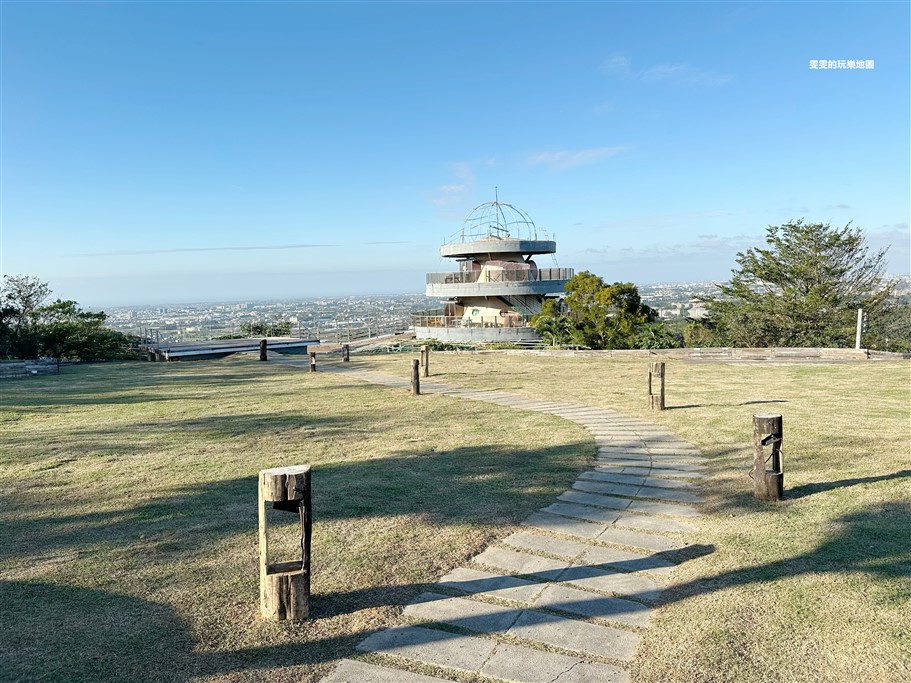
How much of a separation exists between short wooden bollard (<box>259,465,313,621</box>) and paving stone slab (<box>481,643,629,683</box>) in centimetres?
118

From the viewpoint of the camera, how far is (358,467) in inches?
261

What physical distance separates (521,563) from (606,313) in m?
20.4

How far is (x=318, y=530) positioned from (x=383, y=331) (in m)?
32.8

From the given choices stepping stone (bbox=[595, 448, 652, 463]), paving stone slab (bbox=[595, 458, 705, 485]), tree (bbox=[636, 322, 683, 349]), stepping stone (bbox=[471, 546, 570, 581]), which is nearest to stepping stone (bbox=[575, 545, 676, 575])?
stepping stone (bbox=[471, 546, 570, 581])

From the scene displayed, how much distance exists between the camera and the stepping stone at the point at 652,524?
4.78 m

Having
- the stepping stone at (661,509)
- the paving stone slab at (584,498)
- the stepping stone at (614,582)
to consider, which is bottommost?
the stepping stone at (614,582)

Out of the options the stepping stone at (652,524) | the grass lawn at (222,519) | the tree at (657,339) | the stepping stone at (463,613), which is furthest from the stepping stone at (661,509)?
the tree at (657,339)

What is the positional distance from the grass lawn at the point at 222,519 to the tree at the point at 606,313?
14095 millimetres

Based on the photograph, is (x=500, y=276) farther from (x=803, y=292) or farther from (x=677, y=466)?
(x=677, y=466)

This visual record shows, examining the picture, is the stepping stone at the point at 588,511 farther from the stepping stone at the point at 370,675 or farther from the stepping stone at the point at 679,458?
the stepping stone at the point at 370,675

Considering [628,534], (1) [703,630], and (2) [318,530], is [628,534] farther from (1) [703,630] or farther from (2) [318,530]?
(2) [318,530]

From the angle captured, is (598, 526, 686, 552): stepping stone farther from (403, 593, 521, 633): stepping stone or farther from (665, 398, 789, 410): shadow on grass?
(665, 398, 789, 410): shadow on grass

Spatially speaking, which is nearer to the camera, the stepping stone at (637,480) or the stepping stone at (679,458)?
the stepping stone at (637,480)

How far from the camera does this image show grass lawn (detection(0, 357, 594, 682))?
319cm
